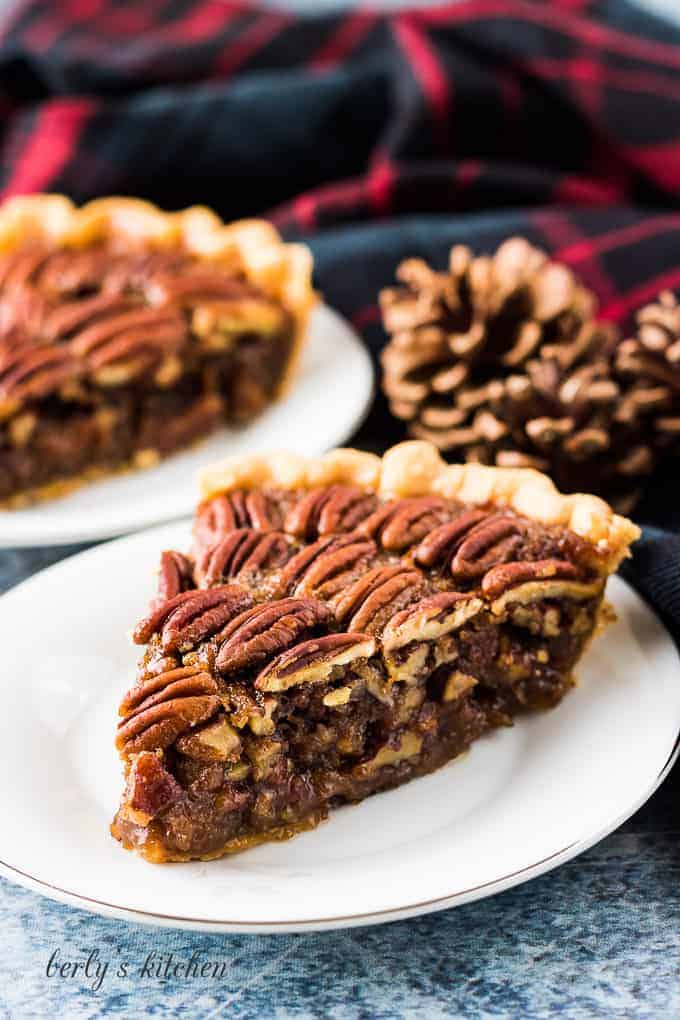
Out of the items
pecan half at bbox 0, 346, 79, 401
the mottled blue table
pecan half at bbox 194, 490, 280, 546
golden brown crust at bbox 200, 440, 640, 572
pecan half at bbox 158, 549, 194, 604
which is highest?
A: pecan half at bbox 158, 549, 194, 604

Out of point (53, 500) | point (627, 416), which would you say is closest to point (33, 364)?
point (53, 500)

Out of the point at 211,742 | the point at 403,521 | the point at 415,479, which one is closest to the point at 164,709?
the point at 211,742

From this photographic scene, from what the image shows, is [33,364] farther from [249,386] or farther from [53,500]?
[249,386]

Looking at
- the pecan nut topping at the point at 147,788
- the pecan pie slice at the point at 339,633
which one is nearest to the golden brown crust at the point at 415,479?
the pecan pie slice at the point at 339,633

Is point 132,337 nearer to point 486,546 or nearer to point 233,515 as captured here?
point 233,515

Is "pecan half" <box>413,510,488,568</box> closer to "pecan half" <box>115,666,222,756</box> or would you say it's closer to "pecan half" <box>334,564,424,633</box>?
"pecan half" <box>334,564,424,633</box>

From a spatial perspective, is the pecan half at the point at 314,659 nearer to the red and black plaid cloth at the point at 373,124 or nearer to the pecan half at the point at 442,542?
the pecan half at the point at 442,542

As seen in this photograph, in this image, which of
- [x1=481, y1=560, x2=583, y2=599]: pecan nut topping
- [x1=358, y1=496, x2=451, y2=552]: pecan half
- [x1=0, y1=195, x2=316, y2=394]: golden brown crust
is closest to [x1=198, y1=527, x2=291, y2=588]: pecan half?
[x1=358, y1=496, x2=451, y2=552]: pecan half
